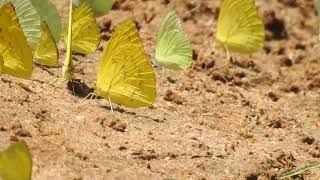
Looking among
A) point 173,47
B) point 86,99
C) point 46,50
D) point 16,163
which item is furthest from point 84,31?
point 16,163

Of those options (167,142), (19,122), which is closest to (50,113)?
(19,122)

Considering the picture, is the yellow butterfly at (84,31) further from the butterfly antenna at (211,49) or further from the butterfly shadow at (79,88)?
the butterfly antenna at (211,49)

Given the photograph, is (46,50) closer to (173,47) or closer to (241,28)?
(173,47)

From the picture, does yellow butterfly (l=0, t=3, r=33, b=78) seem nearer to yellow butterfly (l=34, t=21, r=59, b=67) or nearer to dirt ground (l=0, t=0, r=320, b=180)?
dirt ground (l=0, t=0, r=320, b=180)

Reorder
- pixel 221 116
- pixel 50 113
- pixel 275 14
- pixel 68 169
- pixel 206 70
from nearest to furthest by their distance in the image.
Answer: pixel 68 169 → pixel 50 113 → pixel 221 116 → pixel 206 70 → pixel 275 14

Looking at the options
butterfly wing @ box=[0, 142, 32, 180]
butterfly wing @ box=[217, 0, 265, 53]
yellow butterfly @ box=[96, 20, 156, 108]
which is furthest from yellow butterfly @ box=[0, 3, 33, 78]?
butterfly wing @ box=[217, 0, 265, 53]

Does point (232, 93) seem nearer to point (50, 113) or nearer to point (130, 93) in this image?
point (130, 93)
